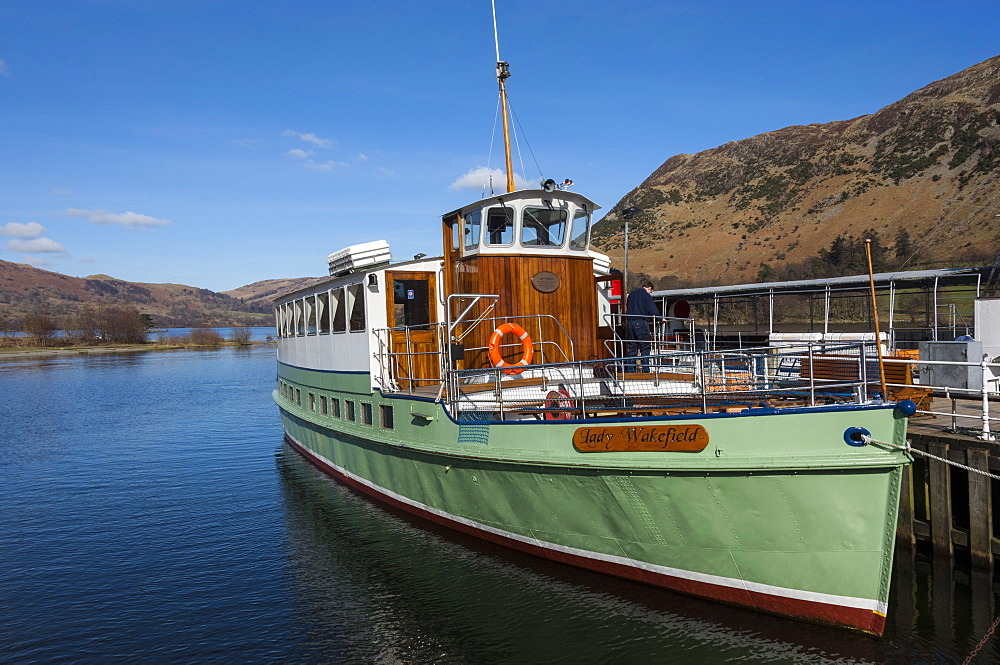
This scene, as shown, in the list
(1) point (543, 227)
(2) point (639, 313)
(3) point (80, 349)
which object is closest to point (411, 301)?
(1) point (543, 227)

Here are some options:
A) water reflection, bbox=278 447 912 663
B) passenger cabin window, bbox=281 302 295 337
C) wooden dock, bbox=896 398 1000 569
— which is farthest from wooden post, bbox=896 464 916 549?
passenger cabin window, bbox=281 302 295 337

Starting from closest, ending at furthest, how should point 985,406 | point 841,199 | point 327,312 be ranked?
1. point 985,406
2. point 327,312
3. point 841,199

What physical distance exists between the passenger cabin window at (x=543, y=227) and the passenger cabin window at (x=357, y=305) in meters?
3.74

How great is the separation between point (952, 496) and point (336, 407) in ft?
41.2

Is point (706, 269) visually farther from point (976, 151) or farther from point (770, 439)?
point (770, 439)

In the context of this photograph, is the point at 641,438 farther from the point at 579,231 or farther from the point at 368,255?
the point at 368,255

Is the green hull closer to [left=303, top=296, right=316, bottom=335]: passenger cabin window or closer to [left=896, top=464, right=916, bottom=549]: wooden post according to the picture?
[left=896, top=464, right=916, bottom=549]: wooden post

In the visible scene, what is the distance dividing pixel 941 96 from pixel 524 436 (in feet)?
394

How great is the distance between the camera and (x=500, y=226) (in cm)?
1223

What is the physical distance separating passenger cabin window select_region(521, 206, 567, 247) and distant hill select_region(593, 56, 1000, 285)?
48.8 meters

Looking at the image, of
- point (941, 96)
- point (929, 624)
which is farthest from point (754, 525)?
point (941, 96)

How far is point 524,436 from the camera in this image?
962 cm

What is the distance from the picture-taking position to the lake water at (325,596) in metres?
8.44

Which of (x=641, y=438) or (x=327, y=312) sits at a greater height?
(x=327, y=312)
